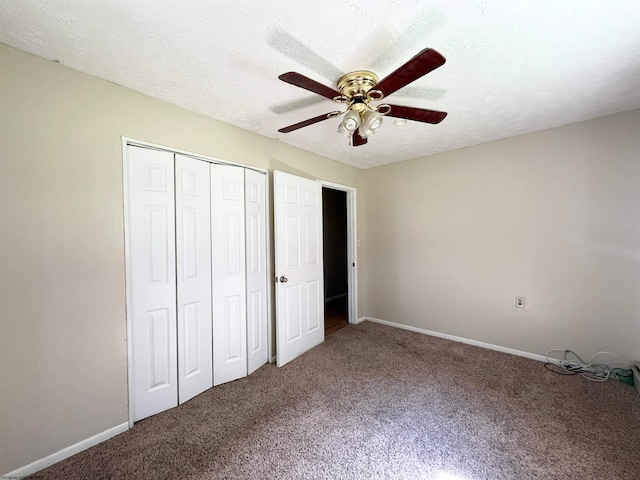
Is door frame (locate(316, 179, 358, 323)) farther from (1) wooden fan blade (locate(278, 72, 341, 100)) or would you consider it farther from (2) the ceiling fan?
(1) wooden fan blade (locate(278, 72, 341, 100))

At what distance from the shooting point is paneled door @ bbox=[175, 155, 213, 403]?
6.55 ft

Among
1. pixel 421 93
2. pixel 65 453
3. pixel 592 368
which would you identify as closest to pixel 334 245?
pixel 421 93

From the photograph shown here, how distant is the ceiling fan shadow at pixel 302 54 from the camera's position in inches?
51.8

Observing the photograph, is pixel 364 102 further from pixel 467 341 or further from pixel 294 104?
pixel 467 341

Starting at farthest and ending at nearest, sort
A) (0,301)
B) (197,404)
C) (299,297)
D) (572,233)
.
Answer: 1. (299,297)
2. (572,233)
3. (197,404)
4. (0,301)

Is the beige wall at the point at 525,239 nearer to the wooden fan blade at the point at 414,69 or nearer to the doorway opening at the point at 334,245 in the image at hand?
the doorway opening at the point at 334,245

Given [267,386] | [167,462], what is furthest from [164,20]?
[267,386]

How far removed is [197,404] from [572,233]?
3.64m

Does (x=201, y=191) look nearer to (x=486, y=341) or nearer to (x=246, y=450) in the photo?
(x=246, y=450)

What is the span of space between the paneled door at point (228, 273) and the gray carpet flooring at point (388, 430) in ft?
0.72

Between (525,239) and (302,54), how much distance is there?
2757 mm

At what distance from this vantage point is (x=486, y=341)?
2928mm

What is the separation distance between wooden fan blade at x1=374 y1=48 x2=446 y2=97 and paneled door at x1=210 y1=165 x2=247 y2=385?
4.89ft

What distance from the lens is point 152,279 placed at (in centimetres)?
186
